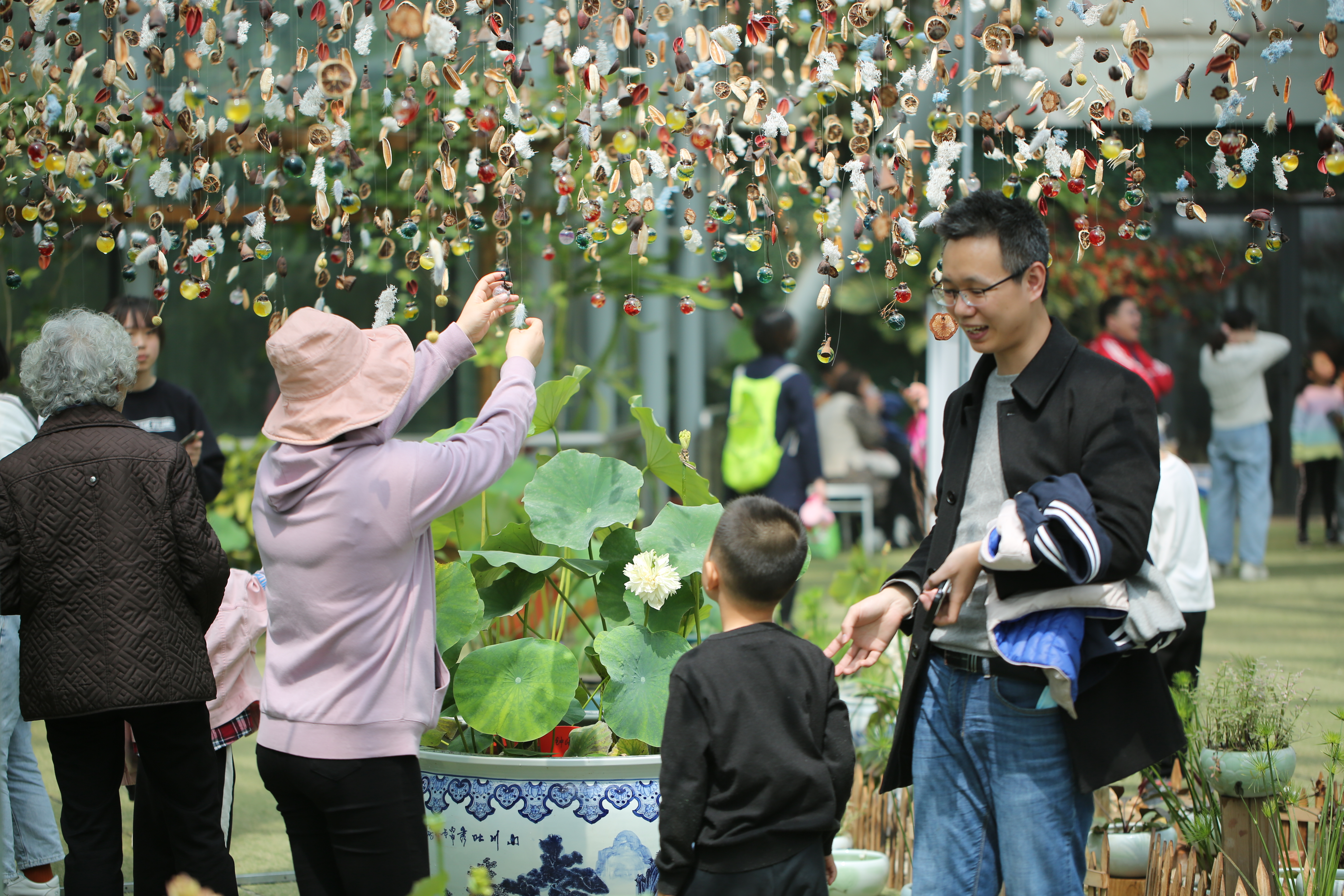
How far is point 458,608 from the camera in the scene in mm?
2547

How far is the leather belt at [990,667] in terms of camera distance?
6.04 feet

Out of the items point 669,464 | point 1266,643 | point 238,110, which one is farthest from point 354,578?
point 1266,643

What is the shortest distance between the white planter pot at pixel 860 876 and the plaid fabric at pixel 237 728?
1.31 meters

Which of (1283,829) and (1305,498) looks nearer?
(1283,829)

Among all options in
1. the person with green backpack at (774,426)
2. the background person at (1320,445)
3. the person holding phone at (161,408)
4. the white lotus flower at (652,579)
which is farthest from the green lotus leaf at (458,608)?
the background person at (1320,445)

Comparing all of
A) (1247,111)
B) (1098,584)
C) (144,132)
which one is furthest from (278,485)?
(1247,111)

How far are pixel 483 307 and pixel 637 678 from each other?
824 mm

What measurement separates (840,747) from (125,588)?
1316 millimetres

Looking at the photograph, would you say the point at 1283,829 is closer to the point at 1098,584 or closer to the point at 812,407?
the point at 1098,584

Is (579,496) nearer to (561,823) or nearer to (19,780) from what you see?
(561,823)

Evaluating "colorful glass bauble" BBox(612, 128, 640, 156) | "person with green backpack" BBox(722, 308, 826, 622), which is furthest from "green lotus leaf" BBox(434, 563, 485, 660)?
"person with green backpack" BBox(722, 308, 826, 622)

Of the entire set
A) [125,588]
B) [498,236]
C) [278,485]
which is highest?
[498,236]

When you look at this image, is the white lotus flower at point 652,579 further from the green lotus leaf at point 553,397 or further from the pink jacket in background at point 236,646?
the pink jacket in background at point 236,646

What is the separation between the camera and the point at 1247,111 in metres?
2.31
